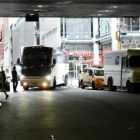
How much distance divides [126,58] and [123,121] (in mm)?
19730

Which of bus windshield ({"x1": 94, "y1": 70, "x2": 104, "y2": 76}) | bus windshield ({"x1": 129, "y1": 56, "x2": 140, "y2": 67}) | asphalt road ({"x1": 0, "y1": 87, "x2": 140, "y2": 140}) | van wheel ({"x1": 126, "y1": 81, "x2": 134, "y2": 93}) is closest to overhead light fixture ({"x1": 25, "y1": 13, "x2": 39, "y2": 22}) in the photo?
bus windshield ({"x1": 94, "y1": 70, "x2": 104, "y2": 76})

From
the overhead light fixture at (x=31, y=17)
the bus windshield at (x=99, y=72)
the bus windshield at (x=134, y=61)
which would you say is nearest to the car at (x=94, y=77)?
the bus windshield at (x=99, y=72)

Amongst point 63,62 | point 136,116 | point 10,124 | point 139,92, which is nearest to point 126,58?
point 139,92

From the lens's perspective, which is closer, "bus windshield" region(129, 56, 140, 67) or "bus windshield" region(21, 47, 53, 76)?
"bus windshield" region(129, 56, 140, 67)

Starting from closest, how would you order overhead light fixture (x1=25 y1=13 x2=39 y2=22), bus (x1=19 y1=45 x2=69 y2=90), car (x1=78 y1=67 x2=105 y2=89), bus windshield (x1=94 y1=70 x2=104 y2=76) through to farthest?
overhead light fixture (x1=25 y1=13 x2=39 y2=22) → bus (x1=19 y1=45 x2=69 y2=90) → car (x1=78 y1=67 x2=105 y2=89) → bus windshield (x1=94 y1=70 x2=104 y2=76)

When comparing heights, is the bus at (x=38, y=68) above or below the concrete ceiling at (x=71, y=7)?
below

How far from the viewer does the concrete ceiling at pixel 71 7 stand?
32.5 metres

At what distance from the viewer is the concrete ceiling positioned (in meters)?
32.5

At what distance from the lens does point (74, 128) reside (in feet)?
47.5

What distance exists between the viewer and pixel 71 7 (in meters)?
35.6

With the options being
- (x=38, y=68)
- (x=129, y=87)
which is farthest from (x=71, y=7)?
(x=38, y=68)

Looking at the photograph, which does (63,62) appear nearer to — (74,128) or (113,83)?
(113,83)

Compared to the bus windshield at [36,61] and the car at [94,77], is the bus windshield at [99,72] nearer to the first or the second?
the car at [94,77]

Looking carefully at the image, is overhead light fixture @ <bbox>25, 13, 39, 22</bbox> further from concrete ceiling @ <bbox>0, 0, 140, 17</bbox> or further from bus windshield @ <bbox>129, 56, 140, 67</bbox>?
bus windshield @ <bbox>129, 56, 140, 67</bbox>
